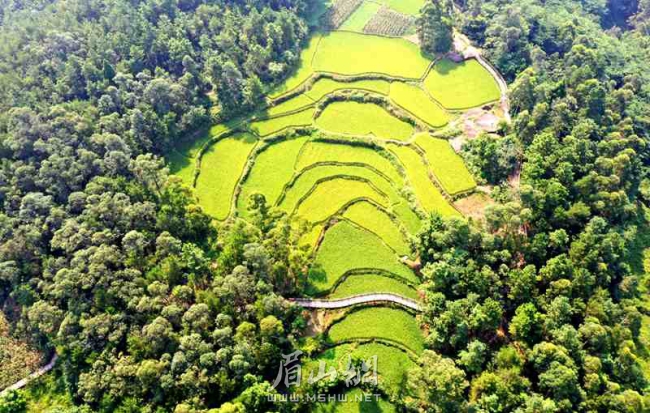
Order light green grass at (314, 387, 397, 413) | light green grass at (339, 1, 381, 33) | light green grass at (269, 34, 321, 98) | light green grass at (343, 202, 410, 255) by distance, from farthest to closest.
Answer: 1. light green grass at (339, 1, 381, 33)
2. light green grass at (269, 34, 321, 98)
3. light green grass at (343, 202, 410, 255)
4. light green grass at (314, 387, 397, 413)

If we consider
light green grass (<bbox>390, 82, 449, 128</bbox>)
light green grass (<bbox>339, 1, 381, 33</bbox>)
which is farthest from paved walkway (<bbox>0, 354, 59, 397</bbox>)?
light green grass (<bbox>339, 1, 381, 33</bbox>)

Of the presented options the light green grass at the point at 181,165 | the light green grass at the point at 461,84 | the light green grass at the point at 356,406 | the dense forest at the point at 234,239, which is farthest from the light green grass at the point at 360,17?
the light green grass at the point at 356,406

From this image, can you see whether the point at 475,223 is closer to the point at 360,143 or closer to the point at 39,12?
the point at 360,143

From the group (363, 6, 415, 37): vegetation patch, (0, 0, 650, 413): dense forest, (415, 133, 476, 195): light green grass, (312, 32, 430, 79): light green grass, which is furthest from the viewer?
(363, 6, 415, 37): vegetation patch

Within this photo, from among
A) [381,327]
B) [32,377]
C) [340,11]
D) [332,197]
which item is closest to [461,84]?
[340,11]

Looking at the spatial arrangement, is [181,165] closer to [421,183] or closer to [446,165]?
[421,183]

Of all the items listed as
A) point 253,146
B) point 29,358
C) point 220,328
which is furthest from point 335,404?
point 253,146

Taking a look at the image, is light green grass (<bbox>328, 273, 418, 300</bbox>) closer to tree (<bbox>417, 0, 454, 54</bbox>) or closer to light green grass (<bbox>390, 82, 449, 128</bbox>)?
light green grass (<bbox>390, 82, 449, 128</bbox>)
